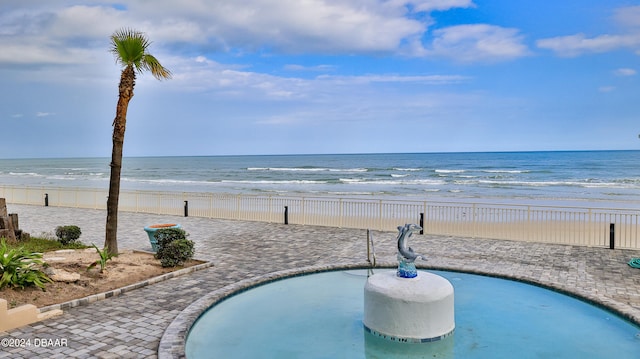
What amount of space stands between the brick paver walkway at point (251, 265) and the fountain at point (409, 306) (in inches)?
121

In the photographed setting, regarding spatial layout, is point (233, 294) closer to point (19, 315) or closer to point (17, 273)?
point (19, 315)

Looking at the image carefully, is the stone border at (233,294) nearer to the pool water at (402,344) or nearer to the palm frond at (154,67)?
the pool water at (402,344)

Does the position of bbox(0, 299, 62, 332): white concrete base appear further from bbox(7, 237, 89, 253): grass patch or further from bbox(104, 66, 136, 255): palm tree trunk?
bbox(7, 237, 89, 253): grass patch

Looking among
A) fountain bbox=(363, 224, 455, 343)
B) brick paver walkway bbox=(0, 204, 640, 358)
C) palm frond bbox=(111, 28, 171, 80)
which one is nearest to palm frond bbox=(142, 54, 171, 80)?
palm frond bbox=(111, 28, 171, 80)

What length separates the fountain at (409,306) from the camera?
6.17m

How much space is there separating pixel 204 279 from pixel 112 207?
2.88 m

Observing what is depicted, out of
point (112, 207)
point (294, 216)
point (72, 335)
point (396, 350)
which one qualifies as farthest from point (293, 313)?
point (294, 216)

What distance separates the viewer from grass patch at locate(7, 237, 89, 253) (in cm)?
1169

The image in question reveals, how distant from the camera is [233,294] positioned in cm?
832

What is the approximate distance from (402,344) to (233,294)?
3.50 m

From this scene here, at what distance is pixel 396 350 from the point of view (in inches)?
241

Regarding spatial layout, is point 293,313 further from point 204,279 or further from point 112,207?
point 112,207

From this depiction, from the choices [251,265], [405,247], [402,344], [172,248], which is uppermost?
[405,247]

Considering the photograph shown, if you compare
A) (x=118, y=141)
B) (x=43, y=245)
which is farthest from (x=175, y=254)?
(x=43, y=245)
